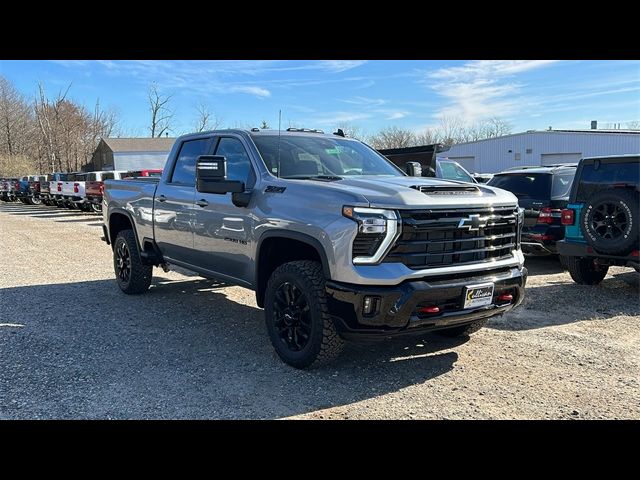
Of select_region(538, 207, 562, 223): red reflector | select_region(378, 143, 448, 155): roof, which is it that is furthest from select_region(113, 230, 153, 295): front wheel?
select_region(378, 143, 448, 155): roof

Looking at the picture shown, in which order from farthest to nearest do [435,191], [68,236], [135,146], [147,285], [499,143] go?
[135,146] → [499,143] → [68,236] → [147,285] → [435,191]

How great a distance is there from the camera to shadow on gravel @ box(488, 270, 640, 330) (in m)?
5.92

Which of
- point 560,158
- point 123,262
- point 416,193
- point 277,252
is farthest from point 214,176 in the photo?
point 560,158

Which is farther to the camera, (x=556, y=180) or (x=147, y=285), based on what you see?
(x=556, y=180)

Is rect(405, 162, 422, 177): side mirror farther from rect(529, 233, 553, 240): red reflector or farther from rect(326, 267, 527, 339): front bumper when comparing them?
rect(529, 233, 553, 240): red reflector

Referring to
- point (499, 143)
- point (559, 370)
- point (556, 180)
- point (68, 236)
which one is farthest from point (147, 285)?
point (499, 143)

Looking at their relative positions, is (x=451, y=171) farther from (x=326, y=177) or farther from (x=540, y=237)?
(x=326, y=177)

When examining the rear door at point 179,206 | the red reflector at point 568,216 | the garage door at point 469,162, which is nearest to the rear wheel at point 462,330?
the rear door at point 179,206

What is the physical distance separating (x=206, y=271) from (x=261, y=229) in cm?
127

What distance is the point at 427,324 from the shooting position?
12.5 ft

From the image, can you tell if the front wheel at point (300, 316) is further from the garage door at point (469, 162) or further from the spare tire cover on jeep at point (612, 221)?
the garage door at point (469, 162)

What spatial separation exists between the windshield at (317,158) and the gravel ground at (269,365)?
1.71 m

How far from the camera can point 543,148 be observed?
1409 inches

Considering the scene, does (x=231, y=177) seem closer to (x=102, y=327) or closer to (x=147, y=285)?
(x=102, y=327)
